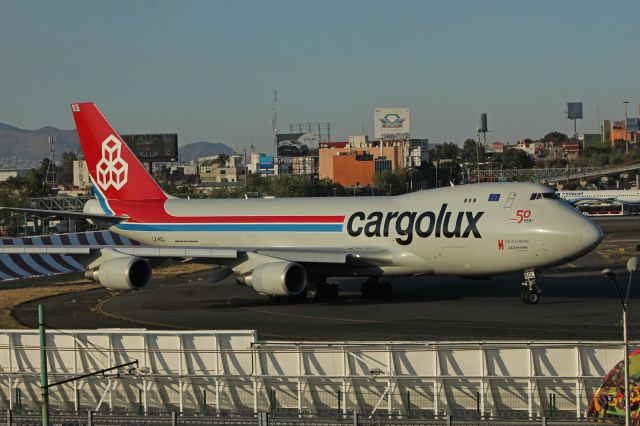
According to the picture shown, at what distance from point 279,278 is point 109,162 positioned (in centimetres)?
1655

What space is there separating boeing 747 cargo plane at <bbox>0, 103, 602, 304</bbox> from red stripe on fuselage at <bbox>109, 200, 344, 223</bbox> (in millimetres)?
60

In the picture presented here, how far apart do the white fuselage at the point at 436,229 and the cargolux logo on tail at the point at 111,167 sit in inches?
206

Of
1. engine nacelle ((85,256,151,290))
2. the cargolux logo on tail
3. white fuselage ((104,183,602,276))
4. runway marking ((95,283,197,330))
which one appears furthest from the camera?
the cargolux logo on tail

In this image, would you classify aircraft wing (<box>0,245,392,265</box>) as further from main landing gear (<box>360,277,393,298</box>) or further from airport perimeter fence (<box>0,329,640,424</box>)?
airport perimeter fence (<box>0,329,640,424</box>)

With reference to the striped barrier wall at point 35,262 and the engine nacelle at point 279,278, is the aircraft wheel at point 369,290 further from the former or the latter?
the striped barrier wall at point 35,262

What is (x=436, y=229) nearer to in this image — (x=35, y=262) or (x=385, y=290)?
(x=385, y=290)

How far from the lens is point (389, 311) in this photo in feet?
145

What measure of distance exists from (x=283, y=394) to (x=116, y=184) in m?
33.1

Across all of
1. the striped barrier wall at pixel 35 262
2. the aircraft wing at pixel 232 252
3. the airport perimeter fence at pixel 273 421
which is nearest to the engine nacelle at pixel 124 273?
the aircraft wing at pixel 232 252

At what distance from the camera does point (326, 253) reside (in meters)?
46.2

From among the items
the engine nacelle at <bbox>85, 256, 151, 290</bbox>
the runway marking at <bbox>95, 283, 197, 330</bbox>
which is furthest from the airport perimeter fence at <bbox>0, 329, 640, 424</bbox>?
the engine nacelle at <bbox>85, 256, 151, 290</bbox>

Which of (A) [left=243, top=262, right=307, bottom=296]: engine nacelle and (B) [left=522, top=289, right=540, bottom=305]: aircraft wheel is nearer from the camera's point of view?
(A) [left=243, top=262, right=307, bottom=296]: engine nacelle

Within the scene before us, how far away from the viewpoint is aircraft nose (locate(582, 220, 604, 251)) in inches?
1674

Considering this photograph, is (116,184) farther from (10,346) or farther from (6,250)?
(10,346)
